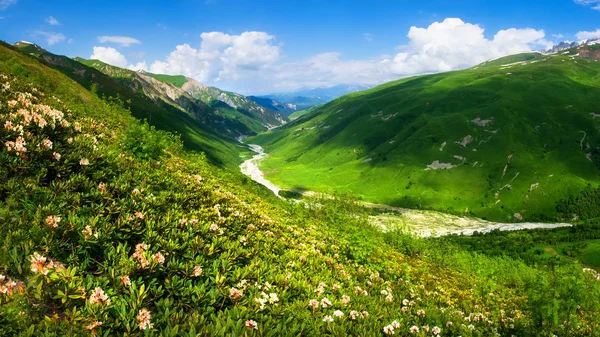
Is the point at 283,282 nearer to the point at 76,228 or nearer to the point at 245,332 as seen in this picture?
the point at 245,332

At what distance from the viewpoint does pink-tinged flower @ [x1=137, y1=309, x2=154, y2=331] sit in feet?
18.6

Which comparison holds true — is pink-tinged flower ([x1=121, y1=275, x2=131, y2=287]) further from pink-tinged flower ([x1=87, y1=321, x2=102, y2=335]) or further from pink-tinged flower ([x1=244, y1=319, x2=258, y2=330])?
pink-tinged flower ([x1=244, y1=319, x2=258, y2=330])

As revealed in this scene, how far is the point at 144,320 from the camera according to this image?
228 inches

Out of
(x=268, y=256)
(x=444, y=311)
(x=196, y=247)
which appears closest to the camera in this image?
(x=196, y=247)

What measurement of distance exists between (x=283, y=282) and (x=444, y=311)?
7.56 meters

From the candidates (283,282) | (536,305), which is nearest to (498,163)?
(536,305)

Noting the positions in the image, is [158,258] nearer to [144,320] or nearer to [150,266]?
[150,266]

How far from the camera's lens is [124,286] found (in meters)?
6.69

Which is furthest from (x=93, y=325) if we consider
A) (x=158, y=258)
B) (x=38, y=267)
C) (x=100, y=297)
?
(x=158, y=258)

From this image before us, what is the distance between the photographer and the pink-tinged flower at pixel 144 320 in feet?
18.6

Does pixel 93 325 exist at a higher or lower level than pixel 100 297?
lower

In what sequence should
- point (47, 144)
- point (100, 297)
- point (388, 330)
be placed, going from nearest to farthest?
point (100, 297) → point (388, 330) → point (47, 144)

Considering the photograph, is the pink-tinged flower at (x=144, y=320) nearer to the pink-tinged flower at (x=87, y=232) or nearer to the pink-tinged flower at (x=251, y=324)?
the pink-tinged flower at (x=251, y=324)

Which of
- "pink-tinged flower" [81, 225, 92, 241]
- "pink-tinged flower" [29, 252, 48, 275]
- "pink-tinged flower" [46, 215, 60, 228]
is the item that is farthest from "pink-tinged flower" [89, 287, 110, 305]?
"pink-tinged flower" [46, 215, 60, 228]
